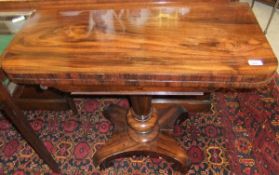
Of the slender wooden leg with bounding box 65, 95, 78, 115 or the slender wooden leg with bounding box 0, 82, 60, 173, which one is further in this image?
the slender wooden leg with bounding box 65, 95, 78, 115

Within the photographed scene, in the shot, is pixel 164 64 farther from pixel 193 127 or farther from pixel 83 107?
pixel 83 107

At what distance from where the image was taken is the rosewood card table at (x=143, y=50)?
2.02ft

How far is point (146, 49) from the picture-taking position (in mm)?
674

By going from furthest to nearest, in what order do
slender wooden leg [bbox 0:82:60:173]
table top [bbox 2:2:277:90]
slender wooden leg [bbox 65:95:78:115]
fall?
slender wooden leg [bbox 65:95:78:115], slender wooden leg [bbox 0:82:60:173], table top [bbox 2:2:277:90]

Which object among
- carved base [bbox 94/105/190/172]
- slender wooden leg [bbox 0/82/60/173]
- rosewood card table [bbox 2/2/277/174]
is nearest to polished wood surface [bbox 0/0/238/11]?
rosewood card table [bbox 2/2/277/174]

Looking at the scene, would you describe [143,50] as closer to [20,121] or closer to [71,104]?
[20,121]

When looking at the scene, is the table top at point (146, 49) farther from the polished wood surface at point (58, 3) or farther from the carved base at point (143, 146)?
the carved base at point (143, 146)

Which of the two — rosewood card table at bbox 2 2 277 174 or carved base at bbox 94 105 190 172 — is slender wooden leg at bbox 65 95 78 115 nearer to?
carved base at bbox 94 105 190 172

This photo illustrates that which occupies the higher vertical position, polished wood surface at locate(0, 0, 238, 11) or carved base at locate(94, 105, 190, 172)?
polished wood surface at locate(0, 0, 238, 11)

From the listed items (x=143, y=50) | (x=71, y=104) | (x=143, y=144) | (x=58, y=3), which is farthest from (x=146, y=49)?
(x=71, y=104)

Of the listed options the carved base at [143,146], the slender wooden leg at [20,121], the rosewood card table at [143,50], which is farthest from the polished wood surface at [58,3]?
the carved base at [143,146]

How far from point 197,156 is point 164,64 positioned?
80 centimetres

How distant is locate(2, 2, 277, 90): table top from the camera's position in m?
0.61

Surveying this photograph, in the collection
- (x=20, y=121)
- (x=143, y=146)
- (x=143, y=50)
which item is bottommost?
(x=143, y=146)
